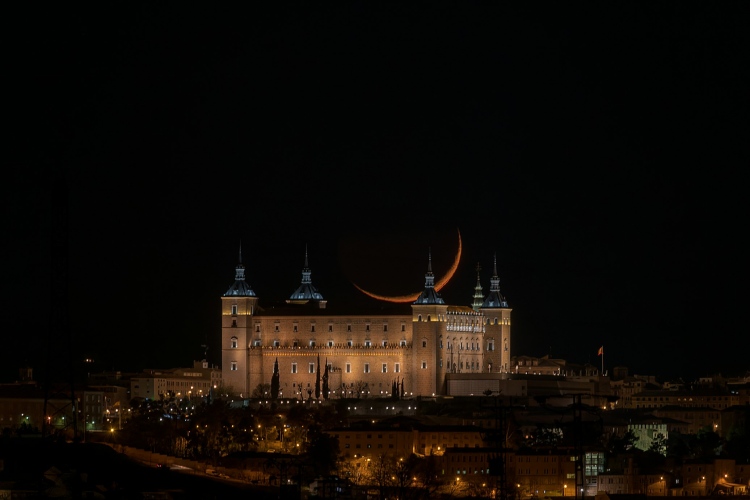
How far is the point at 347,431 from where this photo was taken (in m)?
87.1

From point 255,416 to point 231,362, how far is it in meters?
14.9

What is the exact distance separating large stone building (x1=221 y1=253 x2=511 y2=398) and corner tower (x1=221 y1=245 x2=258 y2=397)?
0.05 meters

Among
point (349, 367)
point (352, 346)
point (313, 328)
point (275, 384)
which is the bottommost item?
point (275, 384)

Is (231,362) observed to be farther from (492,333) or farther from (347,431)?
(347,431)

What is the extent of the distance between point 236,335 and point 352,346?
241 inches

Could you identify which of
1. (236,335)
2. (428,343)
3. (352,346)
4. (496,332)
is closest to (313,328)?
(352,346)

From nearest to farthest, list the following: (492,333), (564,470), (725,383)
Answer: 1. (564,470)
2. (492,333)
3. (725,383)

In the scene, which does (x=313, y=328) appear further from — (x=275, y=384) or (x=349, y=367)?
(x=275, y=384)

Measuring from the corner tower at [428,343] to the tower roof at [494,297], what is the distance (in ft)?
20.6

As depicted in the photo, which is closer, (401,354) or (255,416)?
(255,416)

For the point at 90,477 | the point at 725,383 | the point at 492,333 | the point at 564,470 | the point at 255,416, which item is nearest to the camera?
the point at 90,477

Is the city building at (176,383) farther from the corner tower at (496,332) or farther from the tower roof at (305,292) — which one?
the corner tower at (496,332)

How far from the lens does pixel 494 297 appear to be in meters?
112

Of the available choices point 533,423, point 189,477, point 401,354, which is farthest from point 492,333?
point 189,477
